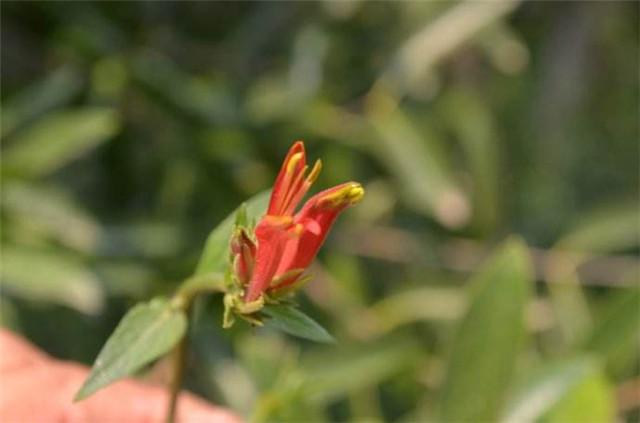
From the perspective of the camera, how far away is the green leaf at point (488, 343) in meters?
0.74

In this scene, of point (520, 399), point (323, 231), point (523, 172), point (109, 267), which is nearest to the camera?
point (323, 231)

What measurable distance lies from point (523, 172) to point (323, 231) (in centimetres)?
102

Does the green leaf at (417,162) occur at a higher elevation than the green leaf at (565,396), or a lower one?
higher

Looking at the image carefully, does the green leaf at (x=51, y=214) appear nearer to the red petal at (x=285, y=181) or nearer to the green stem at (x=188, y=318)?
the green stem at (x=188, y=318)

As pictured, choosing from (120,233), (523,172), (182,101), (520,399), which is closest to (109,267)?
(120,233)

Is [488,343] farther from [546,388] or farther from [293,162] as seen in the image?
[293,162]

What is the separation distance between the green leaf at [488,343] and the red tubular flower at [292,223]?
0.36m

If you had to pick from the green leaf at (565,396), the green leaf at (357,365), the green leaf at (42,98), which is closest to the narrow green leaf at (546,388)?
the green leaf at (565,396)

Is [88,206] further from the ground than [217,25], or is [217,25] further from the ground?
[217,25]

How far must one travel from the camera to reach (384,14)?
4.09ft

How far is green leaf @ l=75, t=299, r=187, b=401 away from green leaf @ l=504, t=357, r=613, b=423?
1.16 feet

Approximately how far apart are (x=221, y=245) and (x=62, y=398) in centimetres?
34

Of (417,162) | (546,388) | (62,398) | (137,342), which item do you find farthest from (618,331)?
(137,342)

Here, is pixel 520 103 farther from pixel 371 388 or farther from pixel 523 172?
pixel 371 388
